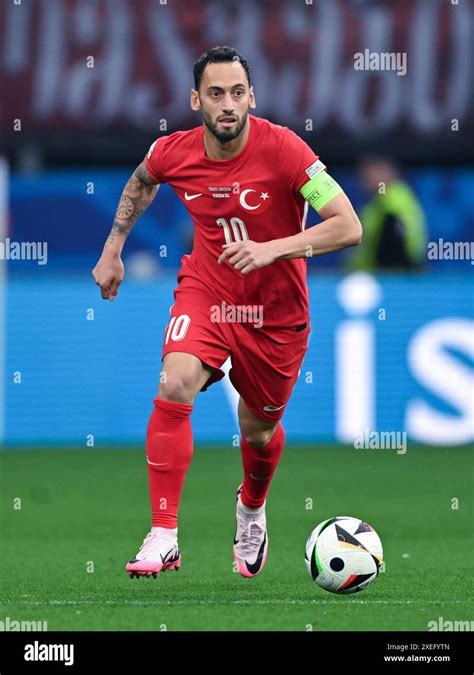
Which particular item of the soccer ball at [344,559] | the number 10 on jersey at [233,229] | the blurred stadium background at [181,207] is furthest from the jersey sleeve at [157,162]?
the blurred stadium background at [181,207]

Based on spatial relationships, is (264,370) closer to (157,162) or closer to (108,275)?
(108,275)

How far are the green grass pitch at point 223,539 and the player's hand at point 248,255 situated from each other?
1.44 m

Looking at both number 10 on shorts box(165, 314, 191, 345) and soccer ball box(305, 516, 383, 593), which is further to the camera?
number 10 on shorts box(165, 314, 191, 345)

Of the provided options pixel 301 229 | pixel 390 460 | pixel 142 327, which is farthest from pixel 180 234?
pixel 301 229

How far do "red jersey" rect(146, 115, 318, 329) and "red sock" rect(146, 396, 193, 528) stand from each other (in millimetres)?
651

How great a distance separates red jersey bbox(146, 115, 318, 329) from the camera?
7.12m

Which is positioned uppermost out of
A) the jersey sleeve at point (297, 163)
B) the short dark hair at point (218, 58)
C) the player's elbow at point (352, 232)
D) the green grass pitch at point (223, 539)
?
the short dark hair at point (218, 58)

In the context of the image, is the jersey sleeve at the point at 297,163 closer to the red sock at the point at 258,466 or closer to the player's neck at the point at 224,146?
the player's neck at the point at 224,146

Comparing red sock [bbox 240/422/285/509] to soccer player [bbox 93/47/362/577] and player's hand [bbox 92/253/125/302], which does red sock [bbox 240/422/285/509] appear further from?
player's hand [bbox 92/253/125/302]

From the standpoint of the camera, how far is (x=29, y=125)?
62.5 feet

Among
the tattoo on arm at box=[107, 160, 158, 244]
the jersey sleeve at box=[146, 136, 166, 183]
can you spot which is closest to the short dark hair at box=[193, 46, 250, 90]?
the jersey sleeve at box=[146, 136, 166, 183]

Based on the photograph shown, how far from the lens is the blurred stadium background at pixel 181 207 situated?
13.9 m

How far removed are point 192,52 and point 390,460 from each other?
6.82 meters
